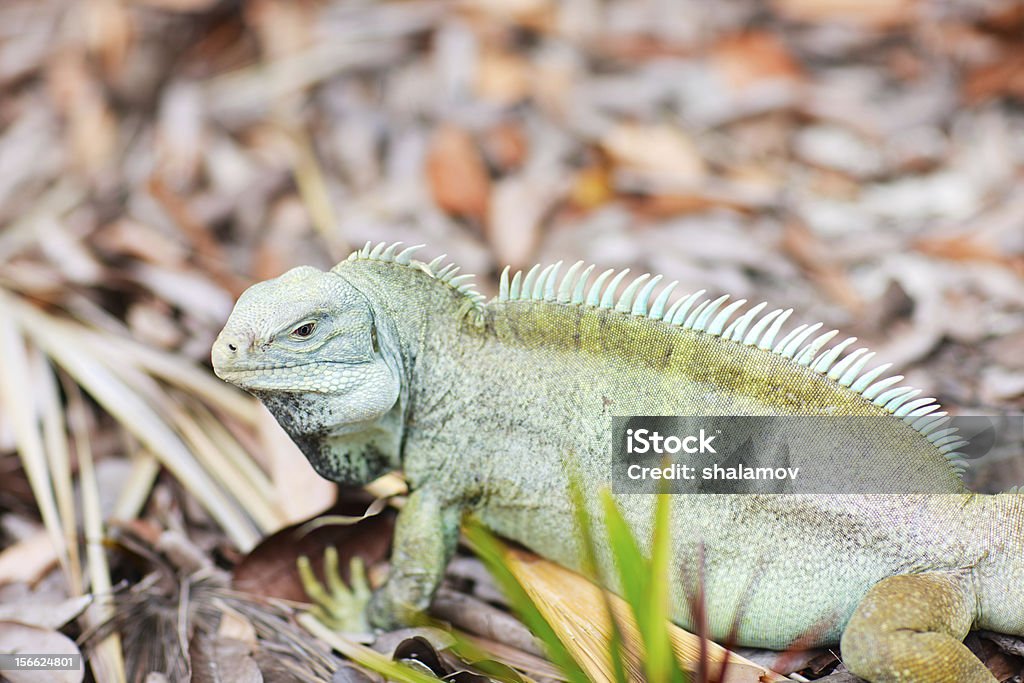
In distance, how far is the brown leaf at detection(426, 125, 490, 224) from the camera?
638cm

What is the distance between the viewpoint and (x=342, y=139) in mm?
6992

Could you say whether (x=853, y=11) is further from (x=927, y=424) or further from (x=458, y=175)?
(x=927, y=424)

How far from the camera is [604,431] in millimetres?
3355

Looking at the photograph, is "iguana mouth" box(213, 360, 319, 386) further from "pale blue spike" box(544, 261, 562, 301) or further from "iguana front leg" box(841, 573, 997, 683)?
"iguana front leg" box(841, 573, 997, 683)

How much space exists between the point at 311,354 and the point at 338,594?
43.9 inches

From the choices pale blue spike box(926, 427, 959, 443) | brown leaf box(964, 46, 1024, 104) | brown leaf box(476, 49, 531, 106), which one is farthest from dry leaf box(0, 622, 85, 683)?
brown leaf box(964, 46, 1024, 104)

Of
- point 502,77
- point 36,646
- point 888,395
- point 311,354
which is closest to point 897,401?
point 888,395

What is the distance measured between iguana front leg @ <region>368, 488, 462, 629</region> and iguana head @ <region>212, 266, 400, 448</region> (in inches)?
15.5

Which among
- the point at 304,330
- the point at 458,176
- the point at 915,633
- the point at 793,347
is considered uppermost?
the point at 458,176

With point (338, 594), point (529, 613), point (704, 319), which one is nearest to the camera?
point (529, 613)

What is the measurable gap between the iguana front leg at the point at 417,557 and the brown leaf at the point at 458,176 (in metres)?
3.10

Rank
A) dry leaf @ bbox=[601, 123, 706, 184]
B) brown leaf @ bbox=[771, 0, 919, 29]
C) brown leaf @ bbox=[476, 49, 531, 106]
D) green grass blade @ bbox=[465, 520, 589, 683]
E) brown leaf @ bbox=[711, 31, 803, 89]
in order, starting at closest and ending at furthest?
green grass blade @ bbox=[465, 520, 589, 683] < dry leaf @ bbox=[601, 123, 706, 184] < brown leaf @ bbox=[476, 49, 531, 106] < brown leaf @ bbox=[711, 31, 803, 89] < brown leaf @ bbox=[771, 0, 919, 29]

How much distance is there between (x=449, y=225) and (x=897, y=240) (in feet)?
9.39

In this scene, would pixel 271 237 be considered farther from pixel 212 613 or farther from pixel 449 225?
pixel 212 613
